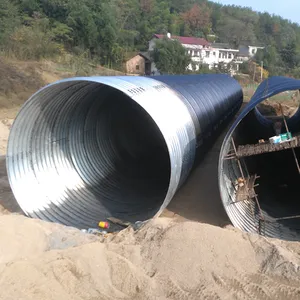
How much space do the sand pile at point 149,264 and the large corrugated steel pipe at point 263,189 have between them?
702mm

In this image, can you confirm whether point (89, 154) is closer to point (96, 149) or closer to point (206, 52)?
point (96, 149)

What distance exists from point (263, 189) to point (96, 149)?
3.61 metres

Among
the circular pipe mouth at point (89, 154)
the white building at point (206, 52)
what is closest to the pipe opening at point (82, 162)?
the circular pipe mouth at point (89, 154)

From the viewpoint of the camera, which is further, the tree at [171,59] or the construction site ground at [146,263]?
the tree at [171,59]

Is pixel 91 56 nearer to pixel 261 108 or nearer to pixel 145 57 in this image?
pixel 145 57

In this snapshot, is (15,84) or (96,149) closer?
(96,149)

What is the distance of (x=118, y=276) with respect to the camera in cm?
430

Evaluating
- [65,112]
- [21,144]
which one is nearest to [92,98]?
[65,112]

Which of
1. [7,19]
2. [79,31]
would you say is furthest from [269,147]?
[79,31]

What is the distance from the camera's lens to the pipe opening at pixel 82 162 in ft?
19.9

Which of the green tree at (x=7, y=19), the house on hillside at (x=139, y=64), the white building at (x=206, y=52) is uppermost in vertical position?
the green tree at (x=7, y=19)

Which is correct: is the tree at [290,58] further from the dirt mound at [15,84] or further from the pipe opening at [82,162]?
the pipe opening at [82,162]

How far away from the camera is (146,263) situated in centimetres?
462

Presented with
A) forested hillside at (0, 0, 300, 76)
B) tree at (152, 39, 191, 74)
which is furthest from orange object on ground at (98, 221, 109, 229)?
tree at (152, 39, 191, 74)
